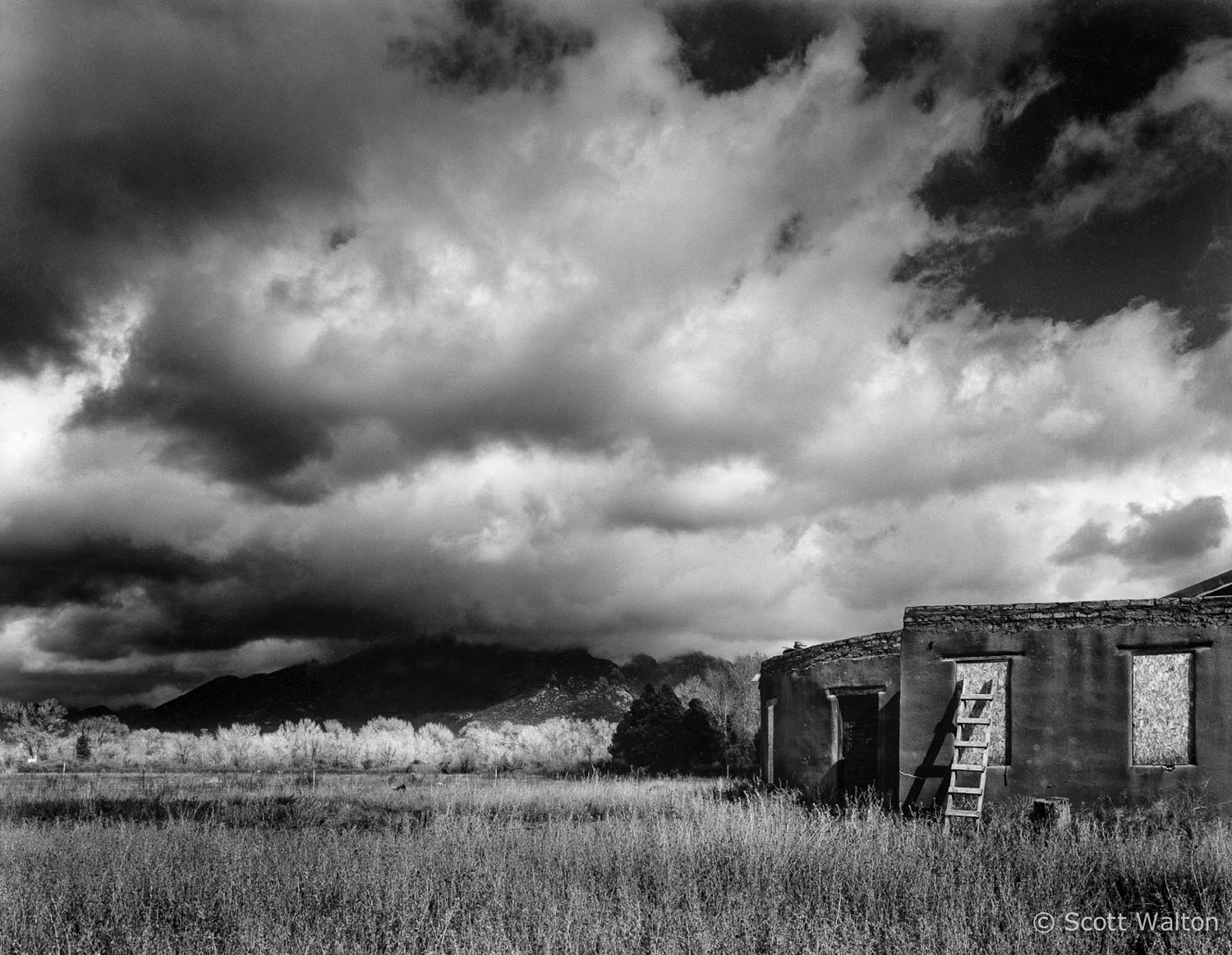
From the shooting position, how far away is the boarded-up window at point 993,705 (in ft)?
49.0

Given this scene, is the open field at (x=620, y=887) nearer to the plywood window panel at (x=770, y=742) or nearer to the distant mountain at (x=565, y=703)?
the plywood window panel at (x=770, y=742)

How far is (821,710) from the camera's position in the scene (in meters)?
20.8

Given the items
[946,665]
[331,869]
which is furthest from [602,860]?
[946,665]

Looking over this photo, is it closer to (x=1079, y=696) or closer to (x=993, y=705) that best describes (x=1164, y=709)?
(x=1079, y=696)

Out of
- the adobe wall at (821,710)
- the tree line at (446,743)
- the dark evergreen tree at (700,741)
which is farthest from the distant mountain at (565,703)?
the adobe wall at (821,710)

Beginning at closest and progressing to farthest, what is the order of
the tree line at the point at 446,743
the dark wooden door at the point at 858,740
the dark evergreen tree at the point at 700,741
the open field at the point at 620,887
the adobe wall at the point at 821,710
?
the open field at the point at 620,887
the adobe wall at the point at 821,710
the dark wooden door at the point at 858,740
the dark evergreen tree at the point at 700,741
the tree line at the point at 446,743

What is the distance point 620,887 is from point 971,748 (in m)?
8.10

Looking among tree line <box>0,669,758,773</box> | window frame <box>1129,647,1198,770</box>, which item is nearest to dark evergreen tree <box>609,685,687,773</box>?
tree line <box>0,669,758,773</box>

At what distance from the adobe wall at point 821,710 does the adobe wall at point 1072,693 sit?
93.8 inches

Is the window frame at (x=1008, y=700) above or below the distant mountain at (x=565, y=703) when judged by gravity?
above

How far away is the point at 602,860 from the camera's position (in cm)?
1057

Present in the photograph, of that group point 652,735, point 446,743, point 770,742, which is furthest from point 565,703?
point 770,742

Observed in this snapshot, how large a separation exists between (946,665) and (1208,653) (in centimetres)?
378

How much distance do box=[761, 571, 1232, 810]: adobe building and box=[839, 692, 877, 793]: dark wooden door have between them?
216 cm
